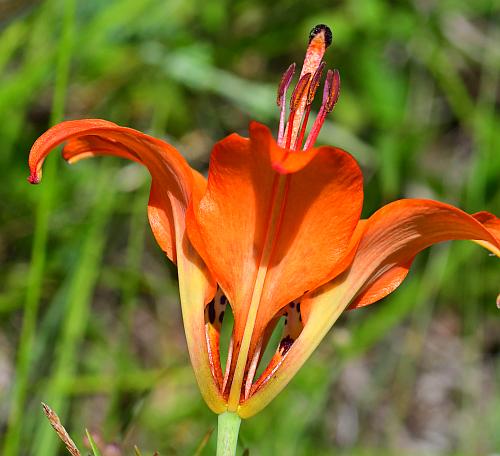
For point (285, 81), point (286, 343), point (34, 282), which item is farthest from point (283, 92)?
point (34, 282)

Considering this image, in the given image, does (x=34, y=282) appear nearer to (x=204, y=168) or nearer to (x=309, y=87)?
(x=309, y=87)

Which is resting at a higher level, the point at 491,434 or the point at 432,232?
the point at 432,232

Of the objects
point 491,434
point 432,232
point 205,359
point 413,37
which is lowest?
point 491,434

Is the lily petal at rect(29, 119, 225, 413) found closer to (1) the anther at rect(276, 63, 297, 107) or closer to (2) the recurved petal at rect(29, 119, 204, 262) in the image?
(2) the recurved petal at rect(29, 119, 204, 262)

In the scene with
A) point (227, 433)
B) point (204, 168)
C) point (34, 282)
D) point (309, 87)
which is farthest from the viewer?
point (204, 168)

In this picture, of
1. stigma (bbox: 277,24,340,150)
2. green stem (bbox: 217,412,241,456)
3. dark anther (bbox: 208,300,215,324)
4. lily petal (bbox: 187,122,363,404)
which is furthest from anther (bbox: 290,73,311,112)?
green stem (bbox: 217,412,241,456)

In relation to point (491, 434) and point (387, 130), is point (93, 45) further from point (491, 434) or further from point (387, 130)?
point (491, 434)

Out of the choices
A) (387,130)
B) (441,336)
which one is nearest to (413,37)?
(387,130)

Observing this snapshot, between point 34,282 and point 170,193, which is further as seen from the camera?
point 34,282
